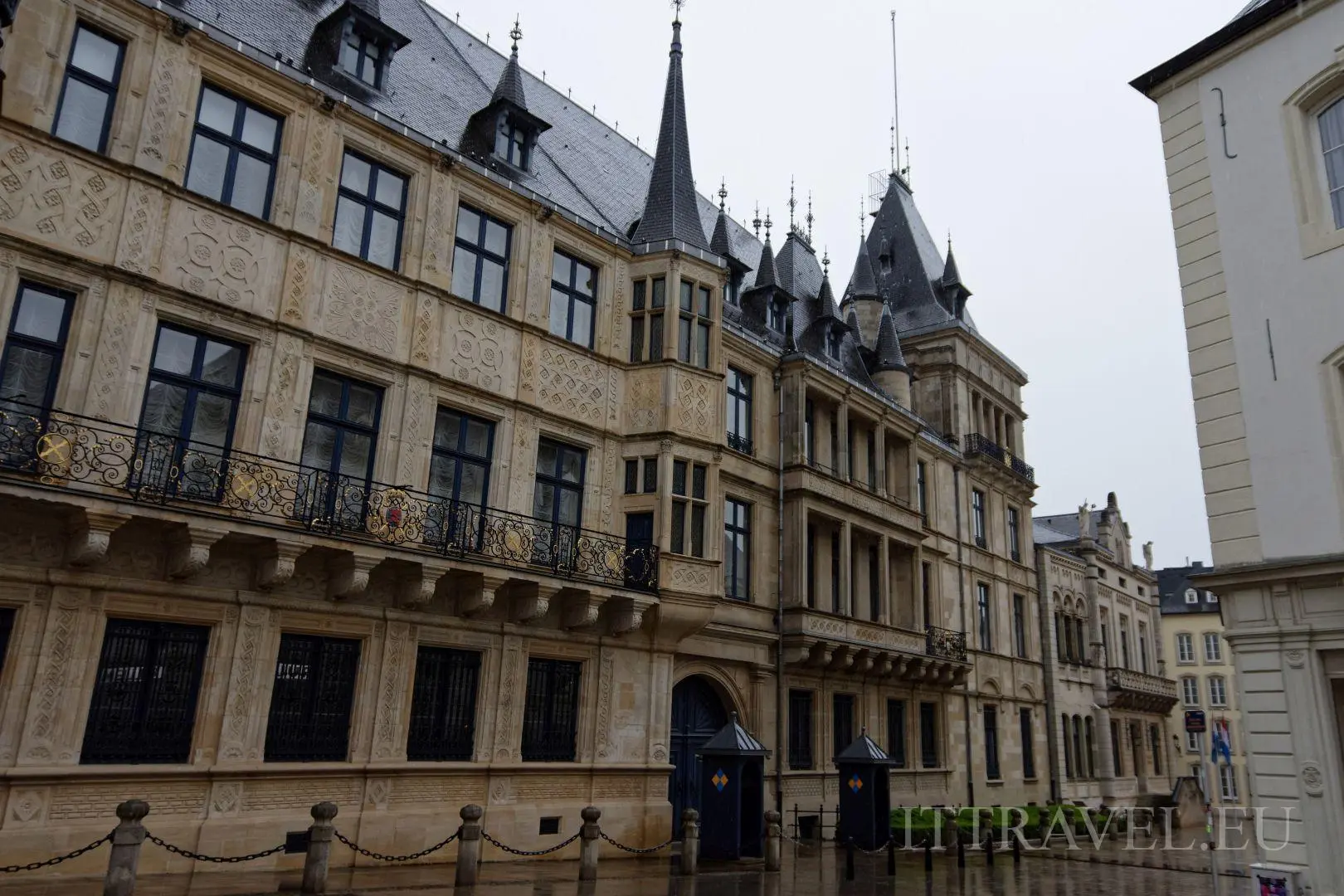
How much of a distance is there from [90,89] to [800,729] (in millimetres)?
18958

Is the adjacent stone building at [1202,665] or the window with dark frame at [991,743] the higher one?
the adjacent stone building at [1202,665]

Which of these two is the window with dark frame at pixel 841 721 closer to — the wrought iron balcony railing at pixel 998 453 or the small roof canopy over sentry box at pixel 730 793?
the small roof canopy over sentry box at pixel 730 793

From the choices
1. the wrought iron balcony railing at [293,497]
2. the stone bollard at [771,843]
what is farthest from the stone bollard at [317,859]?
the stone bollard at [771,843]

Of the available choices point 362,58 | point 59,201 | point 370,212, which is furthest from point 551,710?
point 362,58

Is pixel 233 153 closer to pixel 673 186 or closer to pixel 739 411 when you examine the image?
pixel 673 186

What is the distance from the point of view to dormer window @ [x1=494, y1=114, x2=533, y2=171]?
1967 centimetres

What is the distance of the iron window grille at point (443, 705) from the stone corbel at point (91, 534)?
5.21 meters

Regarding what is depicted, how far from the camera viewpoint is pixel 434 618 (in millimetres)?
16000

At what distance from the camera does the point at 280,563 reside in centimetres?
1359

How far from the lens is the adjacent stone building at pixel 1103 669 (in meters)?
36.8

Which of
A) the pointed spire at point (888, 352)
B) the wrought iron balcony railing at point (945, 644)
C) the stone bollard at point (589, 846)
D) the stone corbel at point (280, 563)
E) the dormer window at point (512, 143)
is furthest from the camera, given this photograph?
the pointed spire at point (888, 352)

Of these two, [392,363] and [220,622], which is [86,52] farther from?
[220,622]

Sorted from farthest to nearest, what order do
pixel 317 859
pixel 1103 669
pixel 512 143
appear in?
pixel 1103 669
pixel 512 143
pixel 317 859

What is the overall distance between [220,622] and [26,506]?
114 inches
